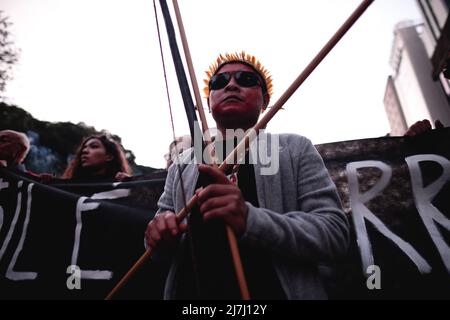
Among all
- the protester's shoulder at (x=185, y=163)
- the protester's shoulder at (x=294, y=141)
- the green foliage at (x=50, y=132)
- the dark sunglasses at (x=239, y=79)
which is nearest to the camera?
the protester's shoulder at (x=294, y=141)

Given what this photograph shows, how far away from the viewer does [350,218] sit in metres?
1.90

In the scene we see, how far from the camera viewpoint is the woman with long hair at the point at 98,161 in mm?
3197

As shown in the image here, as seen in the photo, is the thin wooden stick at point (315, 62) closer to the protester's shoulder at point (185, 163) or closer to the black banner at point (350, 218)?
the protester's shoulder at point (185, 163)

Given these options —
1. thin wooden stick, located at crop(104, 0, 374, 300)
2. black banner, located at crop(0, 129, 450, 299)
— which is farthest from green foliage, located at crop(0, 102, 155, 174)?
thin wooden stick, located at crop(104, 0, 374, 300)

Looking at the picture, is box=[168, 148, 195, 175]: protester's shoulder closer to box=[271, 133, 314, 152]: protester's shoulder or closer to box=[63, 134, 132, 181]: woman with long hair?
box=[271, 133, 314, 152]: protester's shoulder

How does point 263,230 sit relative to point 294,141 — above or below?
below

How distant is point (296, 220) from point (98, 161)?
9.80ft

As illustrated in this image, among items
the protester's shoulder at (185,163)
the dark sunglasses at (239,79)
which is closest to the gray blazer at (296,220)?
the protester's shoulder at (185,163)

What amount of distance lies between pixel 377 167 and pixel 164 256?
70.3 inches

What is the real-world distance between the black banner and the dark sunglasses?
955mm

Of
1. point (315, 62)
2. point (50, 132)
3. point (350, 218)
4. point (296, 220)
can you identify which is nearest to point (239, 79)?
point (315, 62)

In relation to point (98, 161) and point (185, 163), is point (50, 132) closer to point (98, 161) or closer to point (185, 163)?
point (98, 161)

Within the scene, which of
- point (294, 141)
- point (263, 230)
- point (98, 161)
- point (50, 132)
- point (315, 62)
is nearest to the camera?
point (263, 230)

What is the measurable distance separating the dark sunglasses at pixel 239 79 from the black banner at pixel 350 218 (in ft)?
3.13
